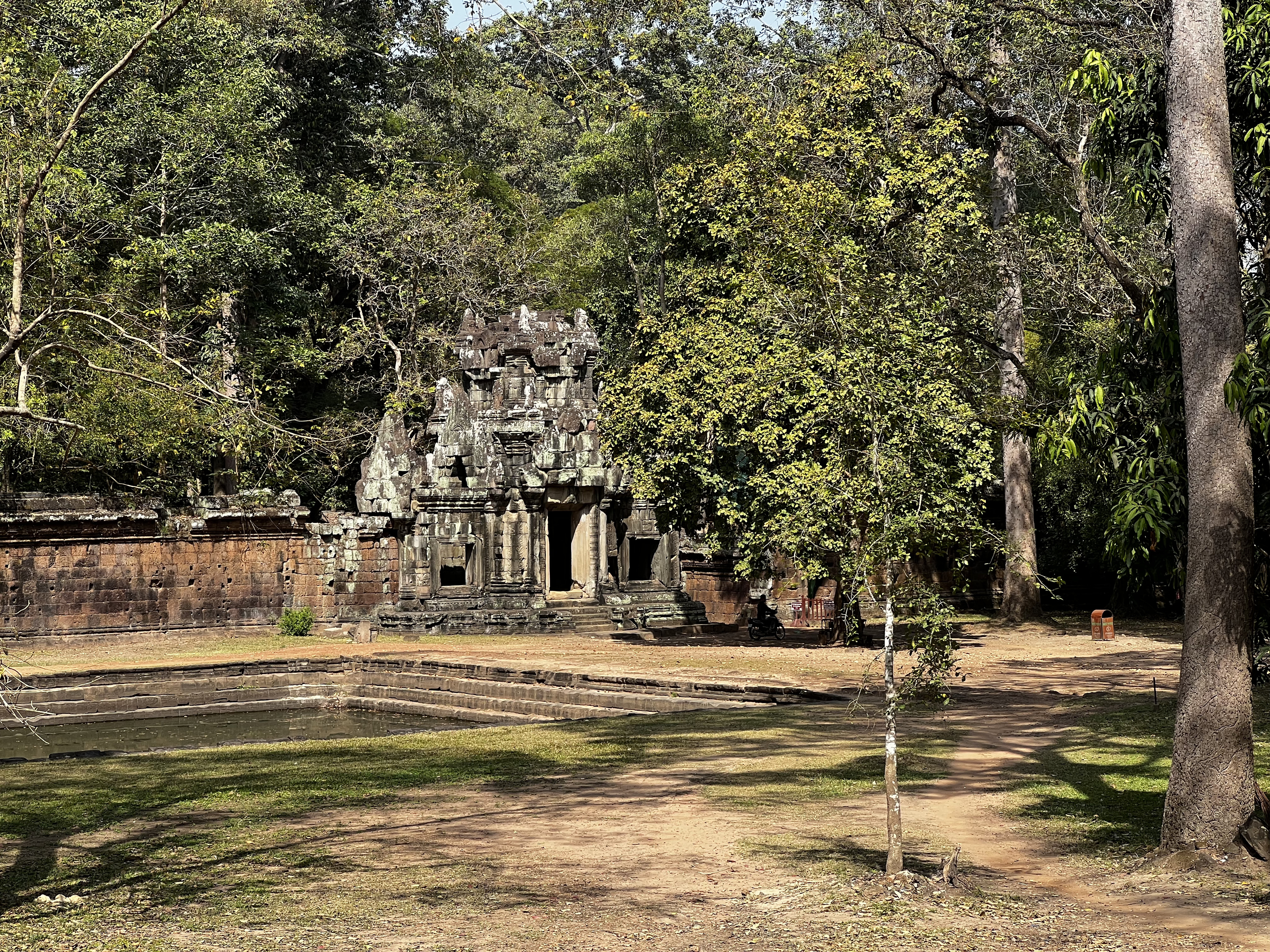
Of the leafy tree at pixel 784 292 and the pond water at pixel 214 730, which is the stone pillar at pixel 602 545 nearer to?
the leafy tree at pixel 784 292

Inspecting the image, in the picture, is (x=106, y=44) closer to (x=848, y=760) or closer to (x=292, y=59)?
(x=292, y=59)

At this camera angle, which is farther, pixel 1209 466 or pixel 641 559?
pixel 641 559

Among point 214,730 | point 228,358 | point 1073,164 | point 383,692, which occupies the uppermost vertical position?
point 228,358

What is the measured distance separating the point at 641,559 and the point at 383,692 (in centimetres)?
1227

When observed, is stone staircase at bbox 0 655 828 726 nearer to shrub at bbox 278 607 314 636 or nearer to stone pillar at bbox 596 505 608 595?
shrub at bbox 278 607 314 636

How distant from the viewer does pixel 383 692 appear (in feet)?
67.1

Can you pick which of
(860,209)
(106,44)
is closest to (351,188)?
(106,44)

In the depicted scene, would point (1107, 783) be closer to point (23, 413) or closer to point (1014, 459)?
point (23, 413)

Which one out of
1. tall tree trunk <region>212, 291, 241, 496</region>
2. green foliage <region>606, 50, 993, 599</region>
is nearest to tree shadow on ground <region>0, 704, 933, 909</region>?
green foliage <region>606, 50, 993, 599</region>

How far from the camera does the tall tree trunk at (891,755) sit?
7605mm

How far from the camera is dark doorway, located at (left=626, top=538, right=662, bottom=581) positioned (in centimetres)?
3173

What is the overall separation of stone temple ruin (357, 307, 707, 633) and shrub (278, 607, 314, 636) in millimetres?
1643

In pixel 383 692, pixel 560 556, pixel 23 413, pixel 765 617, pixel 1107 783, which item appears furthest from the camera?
pixel 560 556

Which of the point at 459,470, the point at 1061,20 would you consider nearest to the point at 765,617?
the point at 459,470
